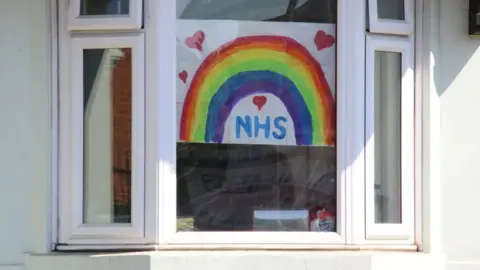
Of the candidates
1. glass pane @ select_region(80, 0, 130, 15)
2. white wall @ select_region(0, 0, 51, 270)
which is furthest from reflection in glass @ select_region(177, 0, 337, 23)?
white wall @ select_region(0, 0, 51, 270)

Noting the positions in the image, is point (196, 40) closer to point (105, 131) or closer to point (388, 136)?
point (105, 131)

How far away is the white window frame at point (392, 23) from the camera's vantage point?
3084 mm

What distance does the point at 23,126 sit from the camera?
310cm

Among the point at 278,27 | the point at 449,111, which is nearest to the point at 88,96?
the point at 278,27

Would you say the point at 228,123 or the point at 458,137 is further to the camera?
the point at 458,137

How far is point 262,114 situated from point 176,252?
2.43ft

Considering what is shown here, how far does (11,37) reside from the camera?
10.2 feet

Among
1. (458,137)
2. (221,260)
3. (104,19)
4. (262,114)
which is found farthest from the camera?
(458,137)

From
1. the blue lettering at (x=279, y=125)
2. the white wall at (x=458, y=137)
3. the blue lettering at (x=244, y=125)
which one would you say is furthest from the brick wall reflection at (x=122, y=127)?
the white wall at (x=458, y=137)

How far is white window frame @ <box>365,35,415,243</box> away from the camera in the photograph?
309 cm

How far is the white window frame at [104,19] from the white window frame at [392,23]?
3.47ft

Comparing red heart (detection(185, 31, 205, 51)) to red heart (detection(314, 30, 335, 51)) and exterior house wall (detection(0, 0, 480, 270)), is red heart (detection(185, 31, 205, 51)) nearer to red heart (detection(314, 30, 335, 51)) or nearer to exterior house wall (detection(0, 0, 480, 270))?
red heart (detection(314, 30, 335, 51))

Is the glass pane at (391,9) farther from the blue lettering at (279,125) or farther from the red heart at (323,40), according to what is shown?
A: the blue lettering at (279,125)

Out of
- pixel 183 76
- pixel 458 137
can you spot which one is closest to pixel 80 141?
pixel 183 76
